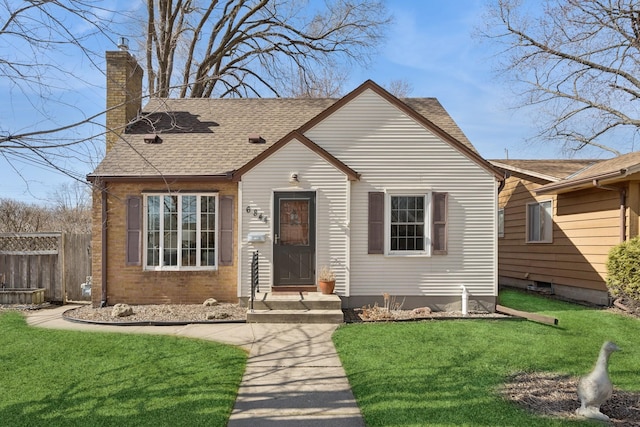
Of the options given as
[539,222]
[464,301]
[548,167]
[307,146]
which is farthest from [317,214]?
[548,167]

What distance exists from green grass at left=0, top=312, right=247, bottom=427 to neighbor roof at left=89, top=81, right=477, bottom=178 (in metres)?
4.02

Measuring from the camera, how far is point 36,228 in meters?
16.2

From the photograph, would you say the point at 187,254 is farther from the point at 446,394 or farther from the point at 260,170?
the point at 446,394

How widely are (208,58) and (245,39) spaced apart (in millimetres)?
2405

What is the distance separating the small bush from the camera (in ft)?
28.8

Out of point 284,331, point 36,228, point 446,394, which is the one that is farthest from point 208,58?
point 446,394

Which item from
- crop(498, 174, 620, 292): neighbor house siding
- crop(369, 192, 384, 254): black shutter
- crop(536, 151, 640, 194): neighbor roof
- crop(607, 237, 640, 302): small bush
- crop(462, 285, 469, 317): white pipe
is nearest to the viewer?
crop(607, 237, 640, 302): small bush

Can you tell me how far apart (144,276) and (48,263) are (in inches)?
119

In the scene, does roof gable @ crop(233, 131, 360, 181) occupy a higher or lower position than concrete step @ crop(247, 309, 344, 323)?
higher

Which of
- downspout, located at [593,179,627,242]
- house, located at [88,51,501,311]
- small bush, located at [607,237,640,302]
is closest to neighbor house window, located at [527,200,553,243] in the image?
downspout, located at [593,179,627,242]

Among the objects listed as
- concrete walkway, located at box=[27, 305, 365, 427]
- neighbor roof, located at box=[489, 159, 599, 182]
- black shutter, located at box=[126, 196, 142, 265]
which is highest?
neighbor roof, located at box=[489, 159, 599, 182]

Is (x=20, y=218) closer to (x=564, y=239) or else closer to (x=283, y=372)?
(x=283, y=372)

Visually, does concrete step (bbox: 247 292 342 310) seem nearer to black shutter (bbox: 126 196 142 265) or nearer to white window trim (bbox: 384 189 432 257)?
white window trim (bbox: 384 189 432 257)

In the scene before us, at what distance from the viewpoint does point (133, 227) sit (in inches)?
400
